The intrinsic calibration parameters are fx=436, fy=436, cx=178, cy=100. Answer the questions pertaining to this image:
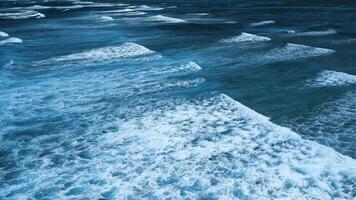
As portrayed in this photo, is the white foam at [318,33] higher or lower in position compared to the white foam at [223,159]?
lower

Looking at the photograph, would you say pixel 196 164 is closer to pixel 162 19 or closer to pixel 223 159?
pixel 223 159

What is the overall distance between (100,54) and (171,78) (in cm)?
576

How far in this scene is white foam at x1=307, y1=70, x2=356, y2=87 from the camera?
12.2 m

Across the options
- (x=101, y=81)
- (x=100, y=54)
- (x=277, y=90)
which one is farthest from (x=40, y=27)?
(x=277, y=90)

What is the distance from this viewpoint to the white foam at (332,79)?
12.2 metres

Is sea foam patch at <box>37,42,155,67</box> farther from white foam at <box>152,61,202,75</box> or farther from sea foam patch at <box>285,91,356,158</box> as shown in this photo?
sea foam patch at <box>285,91,356,158</box>

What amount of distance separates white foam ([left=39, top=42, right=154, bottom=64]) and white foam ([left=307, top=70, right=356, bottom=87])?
7828mm

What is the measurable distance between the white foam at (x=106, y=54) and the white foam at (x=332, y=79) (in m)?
7.83

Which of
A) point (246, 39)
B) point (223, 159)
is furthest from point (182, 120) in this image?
point (246, 39)

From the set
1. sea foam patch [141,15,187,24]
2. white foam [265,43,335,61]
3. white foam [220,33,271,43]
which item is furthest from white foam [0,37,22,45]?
white foam [265,43,335,61]

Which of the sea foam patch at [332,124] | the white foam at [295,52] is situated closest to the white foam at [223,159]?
the sea foam patch at [332,124]

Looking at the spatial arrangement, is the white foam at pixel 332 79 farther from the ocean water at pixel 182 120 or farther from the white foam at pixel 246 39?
the white foam at pixel 246 39

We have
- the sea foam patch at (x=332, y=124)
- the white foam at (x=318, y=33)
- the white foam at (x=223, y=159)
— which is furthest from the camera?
the white foam at (x=318, y=33)

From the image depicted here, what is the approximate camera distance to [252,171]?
24.7ft
